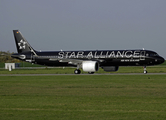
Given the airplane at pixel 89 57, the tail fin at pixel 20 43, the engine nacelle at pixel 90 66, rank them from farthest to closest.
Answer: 1. the tail fin at pixel 20 43
2. the airplane at pixel 89 57
3. the engine nacelle at pixel 90 66

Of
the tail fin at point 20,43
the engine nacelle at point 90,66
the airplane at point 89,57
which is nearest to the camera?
the engine nacelle at point 90,66

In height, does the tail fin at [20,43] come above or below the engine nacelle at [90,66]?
above

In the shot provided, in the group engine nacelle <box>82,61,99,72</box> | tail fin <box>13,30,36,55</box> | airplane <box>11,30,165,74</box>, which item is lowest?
engine nacelle <box>82,61,99,72</box>

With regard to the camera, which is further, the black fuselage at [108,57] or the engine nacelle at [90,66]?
the black fuselage at [108,57]

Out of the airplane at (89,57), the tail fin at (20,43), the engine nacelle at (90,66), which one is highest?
the tail fin at (20,43)

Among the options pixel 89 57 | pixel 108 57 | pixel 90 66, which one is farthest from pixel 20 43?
pixel 108 57

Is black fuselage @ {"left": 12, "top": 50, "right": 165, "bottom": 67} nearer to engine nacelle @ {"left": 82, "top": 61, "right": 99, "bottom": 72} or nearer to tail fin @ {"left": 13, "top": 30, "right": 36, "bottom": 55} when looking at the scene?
engine nacelle @ {"left": 82, "top": 61, "right": 99, "bottom": 72}

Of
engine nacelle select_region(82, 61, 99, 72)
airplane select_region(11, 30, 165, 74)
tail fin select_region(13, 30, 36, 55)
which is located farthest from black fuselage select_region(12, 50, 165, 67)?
tail fin select_region(13, 30, 36, 55)

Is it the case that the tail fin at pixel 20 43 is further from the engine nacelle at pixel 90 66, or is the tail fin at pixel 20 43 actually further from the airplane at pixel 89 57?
the engine nacelle at pixel 90 66

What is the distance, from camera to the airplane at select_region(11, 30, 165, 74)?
46656 mm

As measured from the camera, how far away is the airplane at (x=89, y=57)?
1837 inches

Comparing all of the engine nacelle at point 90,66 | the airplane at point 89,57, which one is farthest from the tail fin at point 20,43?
the engine nacelle at point 90,66
